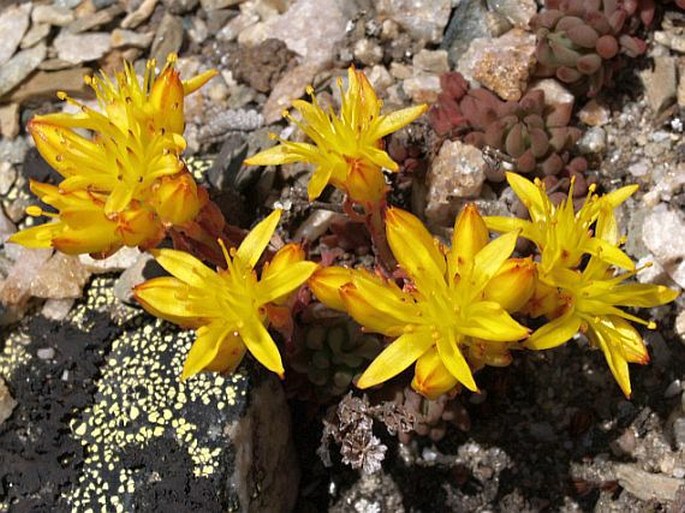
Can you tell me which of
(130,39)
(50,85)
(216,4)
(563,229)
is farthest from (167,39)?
(563,229)

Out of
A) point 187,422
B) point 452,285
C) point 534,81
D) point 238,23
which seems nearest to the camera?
point 452,285

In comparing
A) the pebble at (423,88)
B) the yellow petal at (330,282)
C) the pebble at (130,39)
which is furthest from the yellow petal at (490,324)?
the pebble at (130,39)

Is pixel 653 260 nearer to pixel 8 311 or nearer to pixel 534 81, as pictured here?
pixel 534 81

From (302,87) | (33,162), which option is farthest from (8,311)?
(302,87)

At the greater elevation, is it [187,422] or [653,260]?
[653,260]

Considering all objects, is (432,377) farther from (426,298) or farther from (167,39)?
(167,39)

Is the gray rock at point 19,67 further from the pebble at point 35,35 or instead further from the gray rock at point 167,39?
the gray rock at point 167,39
